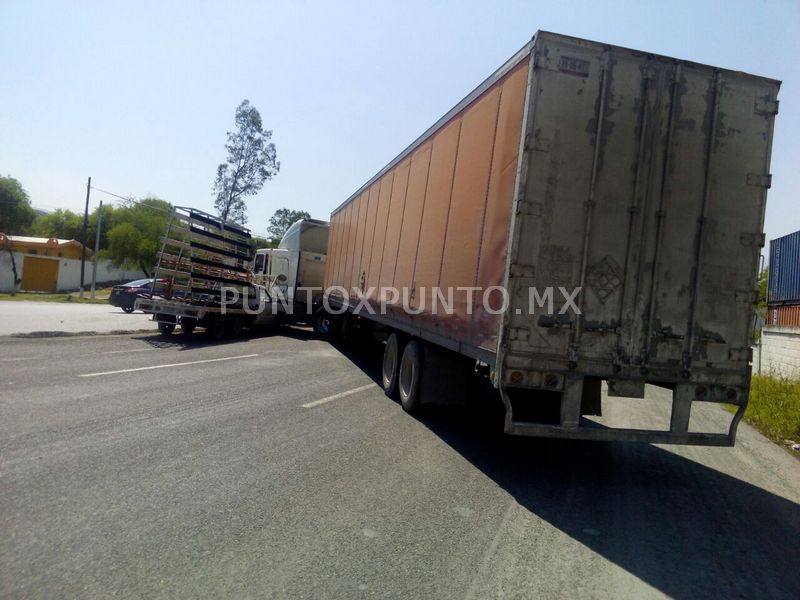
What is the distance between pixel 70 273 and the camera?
150ft

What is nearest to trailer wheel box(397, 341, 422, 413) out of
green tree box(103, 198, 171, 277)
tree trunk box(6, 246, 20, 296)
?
tree trunk box(6, 246, 20, 296)

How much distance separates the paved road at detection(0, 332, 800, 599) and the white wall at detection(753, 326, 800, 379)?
29.1 ft

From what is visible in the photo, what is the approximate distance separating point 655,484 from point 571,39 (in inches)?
174

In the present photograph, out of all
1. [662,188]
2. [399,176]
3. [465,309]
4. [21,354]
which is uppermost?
[399,176]

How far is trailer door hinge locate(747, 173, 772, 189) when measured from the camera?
5.57 meters

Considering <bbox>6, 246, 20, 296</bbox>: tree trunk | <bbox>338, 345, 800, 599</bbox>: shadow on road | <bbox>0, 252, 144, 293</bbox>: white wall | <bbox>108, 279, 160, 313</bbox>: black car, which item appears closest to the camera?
<bbox>338, 345, 800, 599</bbox>: shadow on road

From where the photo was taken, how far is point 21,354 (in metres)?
11.4

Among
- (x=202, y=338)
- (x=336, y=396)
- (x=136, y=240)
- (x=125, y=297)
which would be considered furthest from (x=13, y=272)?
(x=336, y=396)

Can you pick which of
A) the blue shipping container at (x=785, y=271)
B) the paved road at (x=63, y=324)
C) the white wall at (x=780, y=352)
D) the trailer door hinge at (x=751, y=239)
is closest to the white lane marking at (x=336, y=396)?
the trailer door hinge at (x=751, y=239)

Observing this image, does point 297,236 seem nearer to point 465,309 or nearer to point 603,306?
point 465,309

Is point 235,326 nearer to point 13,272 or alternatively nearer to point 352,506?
point 352,506

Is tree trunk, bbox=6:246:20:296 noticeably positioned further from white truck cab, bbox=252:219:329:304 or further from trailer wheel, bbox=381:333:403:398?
trailer wheel, bbox=381:333:403:398

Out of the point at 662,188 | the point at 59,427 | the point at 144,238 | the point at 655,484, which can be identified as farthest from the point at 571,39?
the point at 144,238

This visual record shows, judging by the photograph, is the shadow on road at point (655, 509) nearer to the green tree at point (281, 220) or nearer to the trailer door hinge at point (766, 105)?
the trailer door hinge at point (766, 105)
